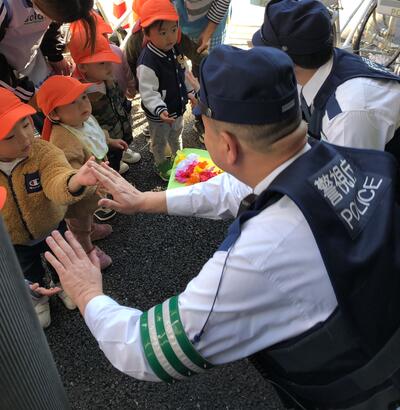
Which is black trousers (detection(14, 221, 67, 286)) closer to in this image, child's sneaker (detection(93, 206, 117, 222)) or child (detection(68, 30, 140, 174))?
child's sneaker (detection(93, 206, 117, 222))

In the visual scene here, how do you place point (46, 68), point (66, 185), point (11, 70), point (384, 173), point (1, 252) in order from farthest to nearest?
point (46, 68) → point (11, 70) → point (66, 185) → point (384, 173) → point (1, 252)

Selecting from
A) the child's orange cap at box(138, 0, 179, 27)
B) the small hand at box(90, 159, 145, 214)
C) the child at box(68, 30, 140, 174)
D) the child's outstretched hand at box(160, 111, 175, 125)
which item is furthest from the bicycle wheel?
the small hand at box(90, 159, 145, 214)

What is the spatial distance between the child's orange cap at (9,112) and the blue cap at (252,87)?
1278 millimetres

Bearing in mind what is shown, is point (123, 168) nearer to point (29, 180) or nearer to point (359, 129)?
point (29, 180)

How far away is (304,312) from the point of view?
4.01 feet

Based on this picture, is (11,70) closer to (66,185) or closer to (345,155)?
(66,185)

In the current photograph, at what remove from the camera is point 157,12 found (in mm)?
3338

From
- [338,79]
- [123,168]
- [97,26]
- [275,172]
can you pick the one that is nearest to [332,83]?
[338,79]

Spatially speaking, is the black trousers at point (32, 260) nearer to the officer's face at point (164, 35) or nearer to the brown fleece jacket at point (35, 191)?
the brown fleece jacket at point (35, 191)

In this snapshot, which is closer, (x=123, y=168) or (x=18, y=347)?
(x=18, y=347)

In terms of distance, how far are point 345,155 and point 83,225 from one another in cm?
202

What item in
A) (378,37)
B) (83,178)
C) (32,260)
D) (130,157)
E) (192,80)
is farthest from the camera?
(378,37)

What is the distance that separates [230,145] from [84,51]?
2254mm

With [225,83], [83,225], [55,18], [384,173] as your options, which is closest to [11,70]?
[55,18]
